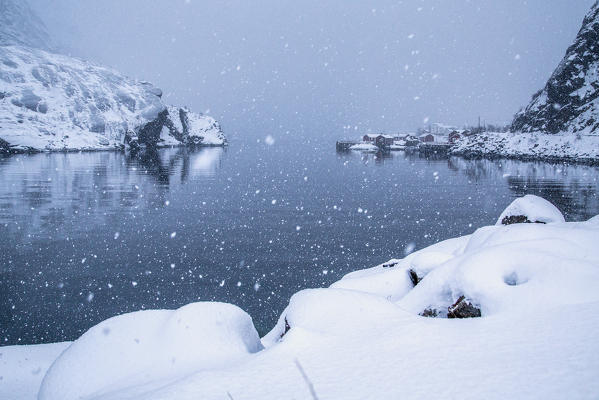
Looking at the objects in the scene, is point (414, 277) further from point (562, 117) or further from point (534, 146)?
point (562, 117)

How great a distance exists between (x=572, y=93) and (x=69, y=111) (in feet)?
580

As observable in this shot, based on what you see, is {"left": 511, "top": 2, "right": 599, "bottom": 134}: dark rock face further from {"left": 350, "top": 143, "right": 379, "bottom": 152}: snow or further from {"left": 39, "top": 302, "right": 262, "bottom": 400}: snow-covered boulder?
{"left": 39, "top": 302, "right": 262, "bottom": 400}: snow-covered boulder


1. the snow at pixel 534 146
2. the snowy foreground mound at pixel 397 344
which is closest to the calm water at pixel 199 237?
the snowy foreground mound at pixel 397 344

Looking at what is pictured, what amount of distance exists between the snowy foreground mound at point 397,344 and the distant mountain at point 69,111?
138431mm

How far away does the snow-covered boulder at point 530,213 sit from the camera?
10953mm

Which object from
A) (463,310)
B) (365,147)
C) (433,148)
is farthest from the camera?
(365,147)

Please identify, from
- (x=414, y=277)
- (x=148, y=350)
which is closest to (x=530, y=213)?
(x=414, y=277)

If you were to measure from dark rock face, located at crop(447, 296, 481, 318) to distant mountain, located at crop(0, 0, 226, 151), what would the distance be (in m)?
140

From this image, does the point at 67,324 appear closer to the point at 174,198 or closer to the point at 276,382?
the point at 276,382

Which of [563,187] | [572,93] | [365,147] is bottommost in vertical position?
[563,187]

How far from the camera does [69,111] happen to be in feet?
531

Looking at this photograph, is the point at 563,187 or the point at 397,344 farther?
the point at 563,187

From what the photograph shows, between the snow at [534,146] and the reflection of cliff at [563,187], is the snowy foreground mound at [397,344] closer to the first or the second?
the reflection of cliff at [563,187]

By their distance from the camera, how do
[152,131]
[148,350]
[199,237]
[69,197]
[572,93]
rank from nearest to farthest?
[148,350], [199,237], [69,197], [572,93], [152,131]
